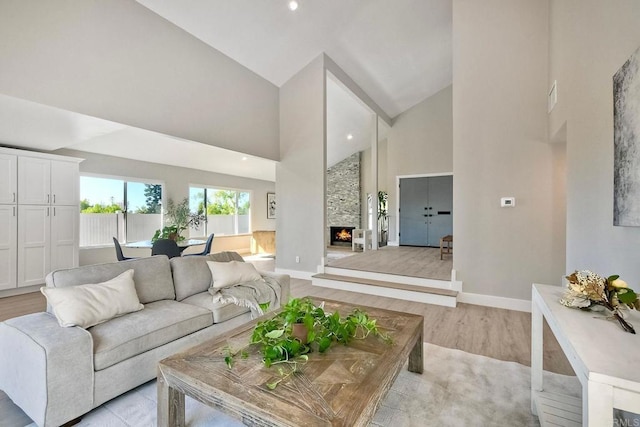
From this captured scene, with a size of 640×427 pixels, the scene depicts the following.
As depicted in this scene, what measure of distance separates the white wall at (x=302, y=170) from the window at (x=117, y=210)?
3.15 meters

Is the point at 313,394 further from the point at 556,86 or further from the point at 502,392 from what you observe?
the point at 556,86

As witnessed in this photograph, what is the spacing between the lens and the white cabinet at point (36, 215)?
4180mm

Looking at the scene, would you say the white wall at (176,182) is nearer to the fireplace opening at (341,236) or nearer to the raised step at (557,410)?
the fireplace opening at (341,236)

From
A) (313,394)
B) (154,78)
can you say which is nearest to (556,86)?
(313,394)

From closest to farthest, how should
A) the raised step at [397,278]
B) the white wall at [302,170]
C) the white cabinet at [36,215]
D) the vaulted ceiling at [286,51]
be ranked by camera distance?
the vaulted ceiling at [286,51] → the raised step at [397,278] → the white cabinet at [36,215] → the white wall at [302,170]

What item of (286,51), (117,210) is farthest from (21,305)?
(286,51)

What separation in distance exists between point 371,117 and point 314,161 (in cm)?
322

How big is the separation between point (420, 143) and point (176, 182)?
259 inches

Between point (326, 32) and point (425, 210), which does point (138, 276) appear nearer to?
point (326, 32)

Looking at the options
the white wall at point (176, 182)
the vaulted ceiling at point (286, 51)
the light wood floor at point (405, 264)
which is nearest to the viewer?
the vaulted ceiling at point (286, 51)

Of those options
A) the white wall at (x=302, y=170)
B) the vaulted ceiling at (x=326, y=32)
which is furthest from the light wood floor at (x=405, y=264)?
the vaulted ceiling at (x=326, y=32)

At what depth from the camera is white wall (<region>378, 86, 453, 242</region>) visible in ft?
25.4

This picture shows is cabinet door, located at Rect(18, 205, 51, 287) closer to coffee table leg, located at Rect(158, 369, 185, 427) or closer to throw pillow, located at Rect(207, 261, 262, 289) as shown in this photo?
throw pillow, located at Rect(207, 261, 262, 289)

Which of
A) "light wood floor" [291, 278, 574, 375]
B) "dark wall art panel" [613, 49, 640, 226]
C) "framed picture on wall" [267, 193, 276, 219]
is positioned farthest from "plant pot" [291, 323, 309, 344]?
"framed picture on wall" [267, 193, 276, 219]
